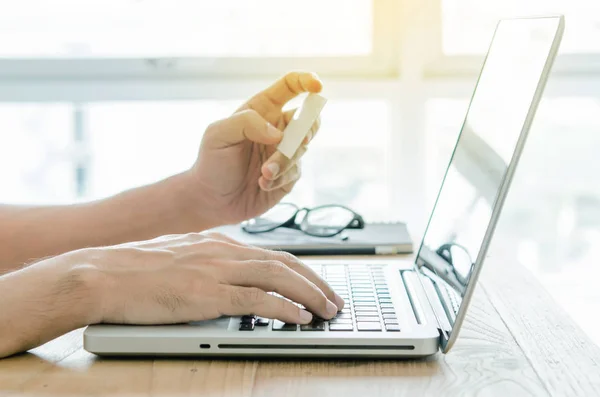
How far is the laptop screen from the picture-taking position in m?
0.72

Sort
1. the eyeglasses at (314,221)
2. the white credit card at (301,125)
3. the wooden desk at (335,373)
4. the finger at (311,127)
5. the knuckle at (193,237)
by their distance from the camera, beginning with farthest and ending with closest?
the eyeglasses at (314,221) < the finger at (311,127) < the white credit card at (301,125) < the knuckle at (193,237) < the wooden desk at (335,373)

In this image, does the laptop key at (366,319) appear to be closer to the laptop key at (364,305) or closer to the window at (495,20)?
the laptop key at (364,305)

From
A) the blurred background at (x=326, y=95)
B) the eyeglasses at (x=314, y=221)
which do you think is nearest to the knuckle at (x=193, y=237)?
the eyeglasses at (x=314, y=221)

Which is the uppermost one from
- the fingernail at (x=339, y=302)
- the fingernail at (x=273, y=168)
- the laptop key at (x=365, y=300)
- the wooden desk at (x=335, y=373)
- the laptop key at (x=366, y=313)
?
the fingernail at (x=273, y=168)

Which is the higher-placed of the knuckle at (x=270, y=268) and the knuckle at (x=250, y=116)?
the knuckle at (x=250, y=116)

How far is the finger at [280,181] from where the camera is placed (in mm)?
1151

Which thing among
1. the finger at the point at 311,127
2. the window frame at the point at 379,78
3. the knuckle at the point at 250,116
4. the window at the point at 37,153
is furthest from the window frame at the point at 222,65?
the knuckle at the point at 250,116

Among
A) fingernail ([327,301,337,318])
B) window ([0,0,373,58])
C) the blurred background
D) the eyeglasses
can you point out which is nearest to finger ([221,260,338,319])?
fingernail ([327,301,337,318])

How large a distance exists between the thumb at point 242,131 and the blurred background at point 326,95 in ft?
2.79

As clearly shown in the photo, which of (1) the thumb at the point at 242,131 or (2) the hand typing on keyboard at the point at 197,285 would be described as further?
(1) the thumb at the point at 242,131

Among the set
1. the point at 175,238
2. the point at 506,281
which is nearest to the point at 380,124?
the point at 506,281

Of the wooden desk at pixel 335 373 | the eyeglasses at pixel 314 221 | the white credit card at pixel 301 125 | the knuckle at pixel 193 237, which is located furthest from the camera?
the eyeglasses at pixel 314 221

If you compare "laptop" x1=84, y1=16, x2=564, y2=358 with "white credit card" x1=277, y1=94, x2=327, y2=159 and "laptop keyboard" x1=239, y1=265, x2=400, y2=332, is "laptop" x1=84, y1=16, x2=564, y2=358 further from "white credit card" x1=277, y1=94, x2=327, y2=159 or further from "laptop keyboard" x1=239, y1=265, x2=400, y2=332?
"white credit card" x1=277, y1=94, x2=327, y2=159

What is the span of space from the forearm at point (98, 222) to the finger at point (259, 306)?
456mm
